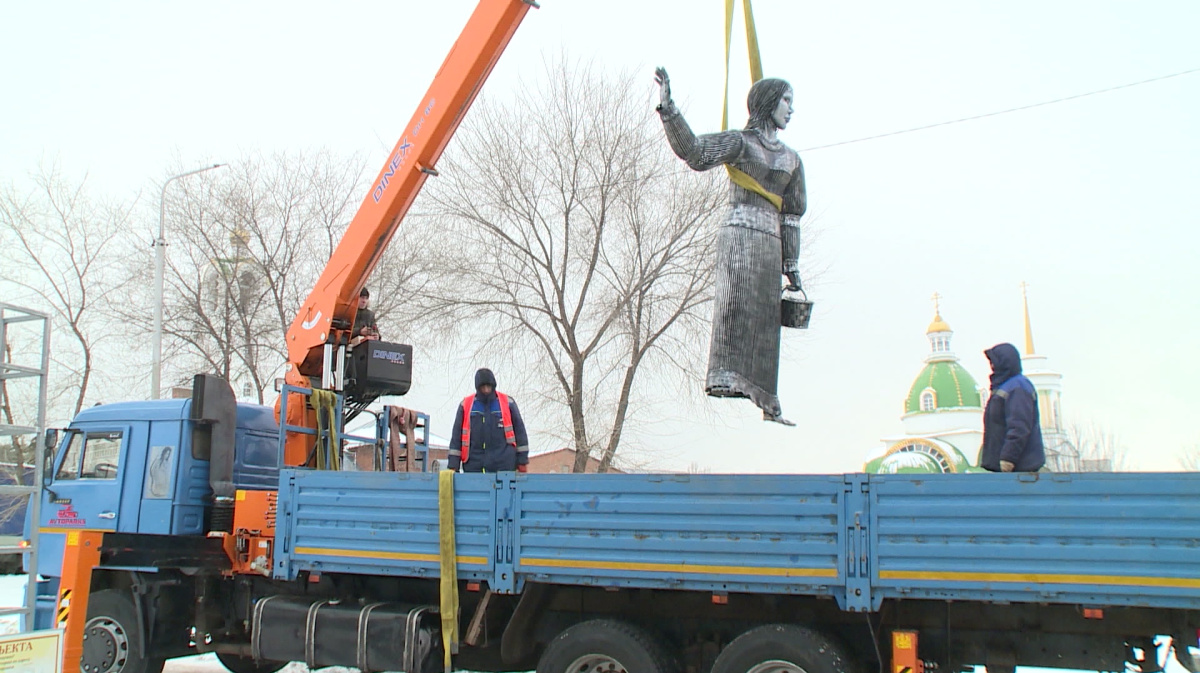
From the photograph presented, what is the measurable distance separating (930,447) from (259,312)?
2918 cm

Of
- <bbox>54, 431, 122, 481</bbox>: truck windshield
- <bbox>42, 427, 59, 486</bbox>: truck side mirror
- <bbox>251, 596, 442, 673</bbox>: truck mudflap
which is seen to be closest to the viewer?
<bbox>251, 596, 442, 673</bbox>: truck mudflap

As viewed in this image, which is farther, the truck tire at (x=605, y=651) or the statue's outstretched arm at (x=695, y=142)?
the truck tire at (x=605, y=651)

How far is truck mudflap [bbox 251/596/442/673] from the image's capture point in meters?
7.69

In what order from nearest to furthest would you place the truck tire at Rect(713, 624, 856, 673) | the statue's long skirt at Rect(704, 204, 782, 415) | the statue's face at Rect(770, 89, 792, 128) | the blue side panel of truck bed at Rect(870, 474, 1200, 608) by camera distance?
the blue side panel of truck bed at Rect(870, 474, 1200, 608)
the truck tire at Rect(713, 624, 856, 673)
the statue's long skirt at Rect(704, 204, 782, 415)
the statue's face at Rect(770, 89, 792, 128)

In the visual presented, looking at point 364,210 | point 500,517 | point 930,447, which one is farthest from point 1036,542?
point 930,447

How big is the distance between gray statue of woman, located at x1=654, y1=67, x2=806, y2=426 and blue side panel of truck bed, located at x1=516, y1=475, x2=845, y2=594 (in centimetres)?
63

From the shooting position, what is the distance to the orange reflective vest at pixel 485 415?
866 cm

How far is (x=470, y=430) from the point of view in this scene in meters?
8.71

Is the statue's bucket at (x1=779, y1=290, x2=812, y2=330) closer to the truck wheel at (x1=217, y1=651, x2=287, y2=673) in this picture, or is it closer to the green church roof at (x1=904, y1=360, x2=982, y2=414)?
the truck wheel at (x1=217, y1=651, x2=287, y2=673)

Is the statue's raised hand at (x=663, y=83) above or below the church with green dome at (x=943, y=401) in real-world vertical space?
below

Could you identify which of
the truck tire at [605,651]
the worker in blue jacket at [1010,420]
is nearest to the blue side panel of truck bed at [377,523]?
the truck tire at [605,651]

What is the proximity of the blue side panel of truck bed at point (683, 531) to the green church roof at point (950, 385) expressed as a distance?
46464 millimetres

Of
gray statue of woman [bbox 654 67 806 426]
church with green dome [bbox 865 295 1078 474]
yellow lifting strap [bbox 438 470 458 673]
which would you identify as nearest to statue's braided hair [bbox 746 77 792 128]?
gray statue of woman [bbox 654 67 806 426]

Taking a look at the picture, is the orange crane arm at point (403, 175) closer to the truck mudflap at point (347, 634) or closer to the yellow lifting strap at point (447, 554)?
the truck mudflap at point (347, 634)
